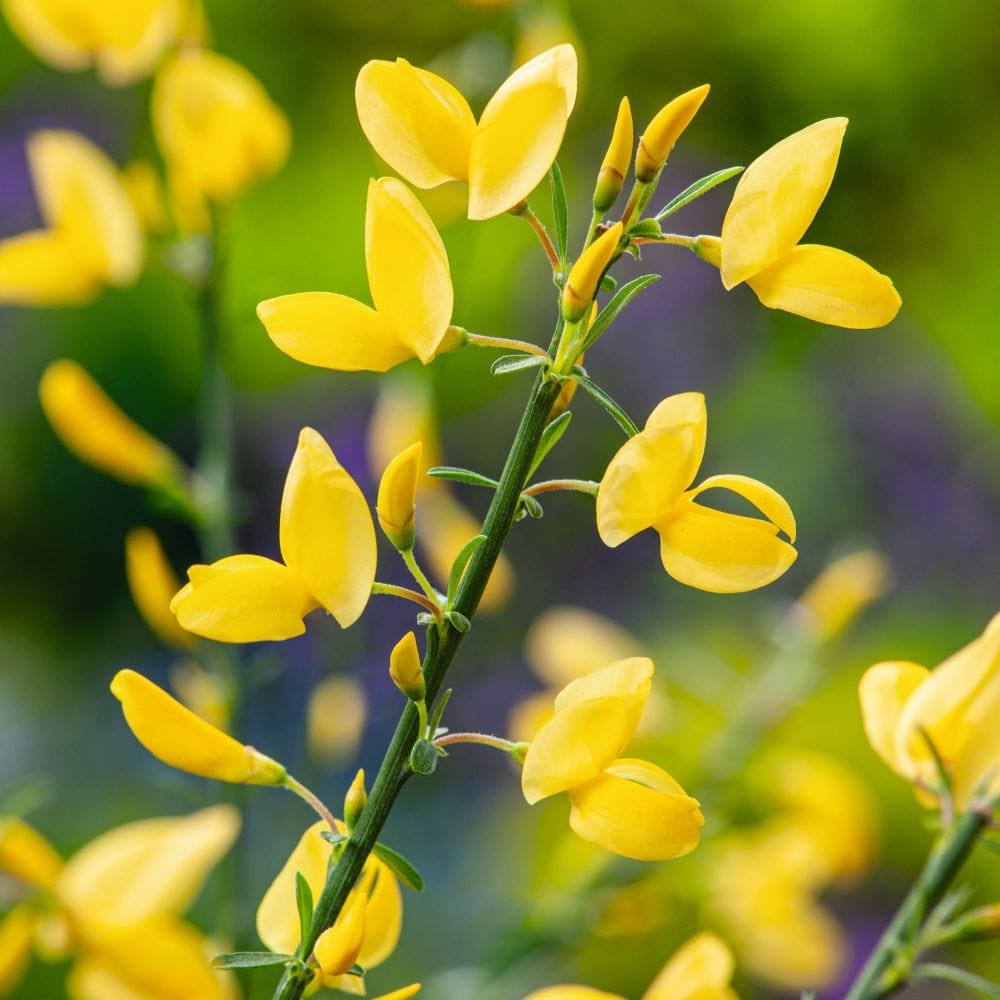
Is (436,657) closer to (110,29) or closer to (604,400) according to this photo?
(604,400)

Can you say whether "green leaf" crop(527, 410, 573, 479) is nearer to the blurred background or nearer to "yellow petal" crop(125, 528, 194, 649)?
"yellow petal" crop(125, 528, 194, 649)

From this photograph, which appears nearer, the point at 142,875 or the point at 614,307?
the point at 614,307

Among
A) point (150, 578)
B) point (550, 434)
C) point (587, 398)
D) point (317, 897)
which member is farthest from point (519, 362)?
point (587, 398)

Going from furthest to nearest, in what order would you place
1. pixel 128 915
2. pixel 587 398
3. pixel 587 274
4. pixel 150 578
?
pixel 587 398, pixel 150 578, pixel 128 915, pixel 587 274

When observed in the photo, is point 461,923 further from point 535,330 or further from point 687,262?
point 687,262

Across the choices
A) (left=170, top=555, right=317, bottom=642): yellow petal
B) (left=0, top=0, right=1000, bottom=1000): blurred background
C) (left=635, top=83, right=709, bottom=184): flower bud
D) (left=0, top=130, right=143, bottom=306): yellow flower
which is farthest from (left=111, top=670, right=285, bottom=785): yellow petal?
(left=0, top=0, right=1000, bottom=1000): blurred background

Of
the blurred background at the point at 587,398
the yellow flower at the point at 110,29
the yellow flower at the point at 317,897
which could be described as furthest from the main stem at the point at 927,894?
the blurred background at the point at 587,398
